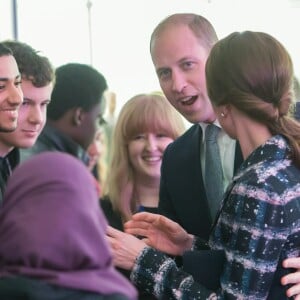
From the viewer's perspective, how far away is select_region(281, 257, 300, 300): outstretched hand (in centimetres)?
113

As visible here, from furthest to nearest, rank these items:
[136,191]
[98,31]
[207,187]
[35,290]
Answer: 1. [98,31]
2. [136,191]
3. [207,187]
4. [35,290]

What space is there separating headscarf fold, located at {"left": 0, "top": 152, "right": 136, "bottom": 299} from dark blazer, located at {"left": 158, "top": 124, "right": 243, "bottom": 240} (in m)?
0.94

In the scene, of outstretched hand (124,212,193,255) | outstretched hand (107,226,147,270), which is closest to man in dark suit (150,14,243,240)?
outstretched hand (124,212,193,255)

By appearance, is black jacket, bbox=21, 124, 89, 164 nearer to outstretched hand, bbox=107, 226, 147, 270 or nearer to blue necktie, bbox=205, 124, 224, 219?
blue necktie, bbox=205, 124, 224, 219

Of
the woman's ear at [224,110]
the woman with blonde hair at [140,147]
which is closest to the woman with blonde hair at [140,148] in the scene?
the woman with blonde hair at [140,147]

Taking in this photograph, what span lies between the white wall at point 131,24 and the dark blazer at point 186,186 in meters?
2.26

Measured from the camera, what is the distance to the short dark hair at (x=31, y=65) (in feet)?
5.89

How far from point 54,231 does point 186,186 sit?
1016 millimetres

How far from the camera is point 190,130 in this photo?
176 cm

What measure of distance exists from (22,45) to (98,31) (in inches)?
89.4

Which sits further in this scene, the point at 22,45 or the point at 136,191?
the point at 136,191

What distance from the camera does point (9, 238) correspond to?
664mm

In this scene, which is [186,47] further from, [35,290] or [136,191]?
[35,290]

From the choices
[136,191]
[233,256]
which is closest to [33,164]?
[233,256]
